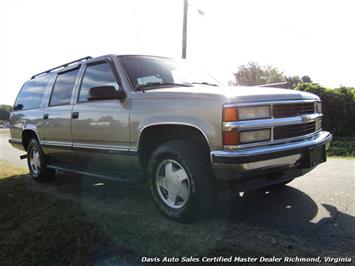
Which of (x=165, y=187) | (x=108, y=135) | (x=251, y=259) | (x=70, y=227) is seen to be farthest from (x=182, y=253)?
(x=108, y=135)

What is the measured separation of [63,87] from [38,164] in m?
1.73

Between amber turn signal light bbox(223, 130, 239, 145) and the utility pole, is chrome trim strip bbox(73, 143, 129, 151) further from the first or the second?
the utility pole

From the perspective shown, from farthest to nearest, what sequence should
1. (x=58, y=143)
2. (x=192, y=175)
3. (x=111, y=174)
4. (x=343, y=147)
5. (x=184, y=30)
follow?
1. (x=184, y=30)
2. (x=343, y=147)
3. (x=58, y=143)
4. (x=111, y=174)
5. (x=192, y=175)

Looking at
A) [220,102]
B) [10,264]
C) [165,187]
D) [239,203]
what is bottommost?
[10,264]

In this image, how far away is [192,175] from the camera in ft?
10.5

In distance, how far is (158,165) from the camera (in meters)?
3.58

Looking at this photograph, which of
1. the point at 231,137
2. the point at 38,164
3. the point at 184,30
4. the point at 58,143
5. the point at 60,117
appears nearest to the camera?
the point at 231,137

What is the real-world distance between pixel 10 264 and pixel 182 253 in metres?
1.70

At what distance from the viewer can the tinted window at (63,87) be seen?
5141mm

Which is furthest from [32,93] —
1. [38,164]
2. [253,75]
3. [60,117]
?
[253,75]

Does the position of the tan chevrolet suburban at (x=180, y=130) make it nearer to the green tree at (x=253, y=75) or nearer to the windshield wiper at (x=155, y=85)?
the windshield wiper at (x=155, y=85)

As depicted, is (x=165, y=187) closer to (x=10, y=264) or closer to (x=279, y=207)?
(x=279, y=207)

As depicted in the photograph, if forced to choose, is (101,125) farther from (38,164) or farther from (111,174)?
(38,164)

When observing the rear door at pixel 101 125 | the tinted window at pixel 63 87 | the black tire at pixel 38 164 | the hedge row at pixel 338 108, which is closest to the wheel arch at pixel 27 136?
the black tire at pixel 38 164
